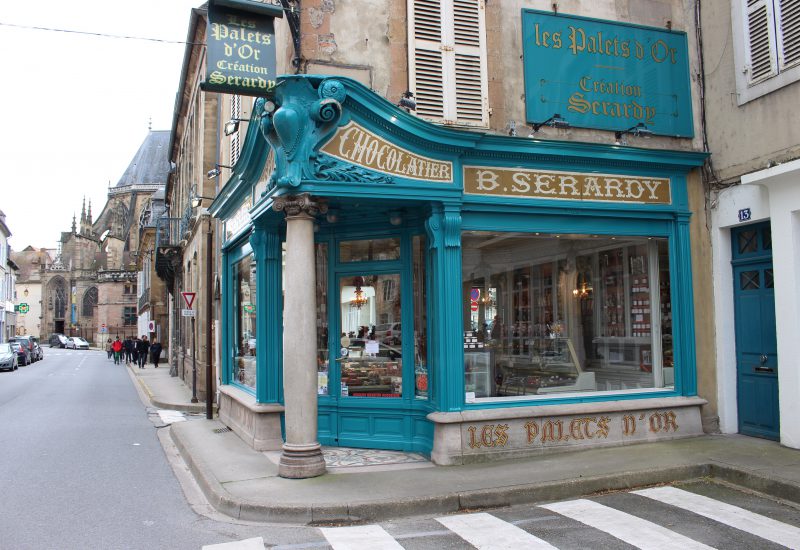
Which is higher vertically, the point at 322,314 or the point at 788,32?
the point at 788,32

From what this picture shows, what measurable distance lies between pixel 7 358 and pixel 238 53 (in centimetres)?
3058

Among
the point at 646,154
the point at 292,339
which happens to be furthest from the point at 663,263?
the point at 292,339

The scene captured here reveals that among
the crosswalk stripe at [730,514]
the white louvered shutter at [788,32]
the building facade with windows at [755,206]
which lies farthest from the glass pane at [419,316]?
the white louvered shutter at [788,32]

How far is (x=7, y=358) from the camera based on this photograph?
32.0 metres

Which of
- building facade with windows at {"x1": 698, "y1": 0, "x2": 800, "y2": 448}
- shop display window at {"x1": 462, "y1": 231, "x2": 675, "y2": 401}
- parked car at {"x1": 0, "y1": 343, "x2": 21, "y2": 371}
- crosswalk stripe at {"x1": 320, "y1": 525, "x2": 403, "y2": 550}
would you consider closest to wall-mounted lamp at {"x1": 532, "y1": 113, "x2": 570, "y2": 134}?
shop display window at {"x1": 462, "y1": 231, "x2": 675, "y2": 401}

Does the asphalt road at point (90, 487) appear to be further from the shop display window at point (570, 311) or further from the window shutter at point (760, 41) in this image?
the window shutter at point (760, 41)

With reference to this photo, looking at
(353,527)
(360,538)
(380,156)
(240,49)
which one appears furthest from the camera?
(380,156)

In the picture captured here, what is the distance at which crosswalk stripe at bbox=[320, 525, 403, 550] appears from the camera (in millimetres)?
5477

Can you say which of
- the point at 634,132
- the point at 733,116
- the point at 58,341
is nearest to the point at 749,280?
the point at 733,116

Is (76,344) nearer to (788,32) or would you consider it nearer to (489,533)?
(489,533)

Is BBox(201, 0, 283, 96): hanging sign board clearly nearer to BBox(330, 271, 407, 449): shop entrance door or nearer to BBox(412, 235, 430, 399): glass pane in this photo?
BBox(412, 235, 430, 399): glass pane

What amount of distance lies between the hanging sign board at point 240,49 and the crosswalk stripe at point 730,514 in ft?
20.1

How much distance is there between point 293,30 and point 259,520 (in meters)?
5.71

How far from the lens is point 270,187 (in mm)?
7988
